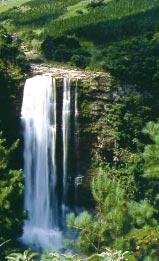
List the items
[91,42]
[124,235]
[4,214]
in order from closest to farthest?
[124,235] < [4,214] < [91,42]

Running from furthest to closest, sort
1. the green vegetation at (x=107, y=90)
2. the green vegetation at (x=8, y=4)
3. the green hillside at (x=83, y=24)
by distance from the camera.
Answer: the green vegetation at (x=8, y=4), the green hillside at (x=83, y=24), the green vegetation at (x=107, y=90)

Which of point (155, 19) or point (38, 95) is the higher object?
point (155, 19)

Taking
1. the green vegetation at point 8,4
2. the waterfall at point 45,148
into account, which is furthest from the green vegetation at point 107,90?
the green vegetation at point 8,4

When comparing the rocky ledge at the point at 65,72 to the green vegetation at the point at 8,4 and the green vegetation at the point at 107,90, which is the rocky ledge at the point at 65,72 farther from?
the green vegetation at the point at 8,4

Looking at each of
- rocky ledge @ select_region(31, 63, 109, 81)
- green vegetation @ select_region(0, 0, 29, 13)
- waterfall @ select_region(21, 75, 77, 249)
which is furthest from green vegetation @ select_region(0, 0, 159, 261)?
green vegetation @ select_region(0, 0, 29, 13)

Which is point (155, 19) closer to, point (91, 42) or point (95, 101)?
point (91, 42)

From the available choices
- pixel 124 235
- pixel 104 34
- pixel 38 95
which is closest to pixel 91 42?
pixel 104 34

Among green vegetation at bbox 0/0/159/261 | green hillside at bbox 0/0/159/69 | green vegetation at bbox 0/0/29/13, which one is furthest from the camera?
green vegetation at bbox 0/0/29/13

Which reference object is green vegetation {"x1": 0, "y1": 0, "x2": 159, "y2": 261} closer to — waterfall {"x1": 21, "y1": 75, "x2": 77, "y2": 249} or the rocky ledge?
the rocky ledge
